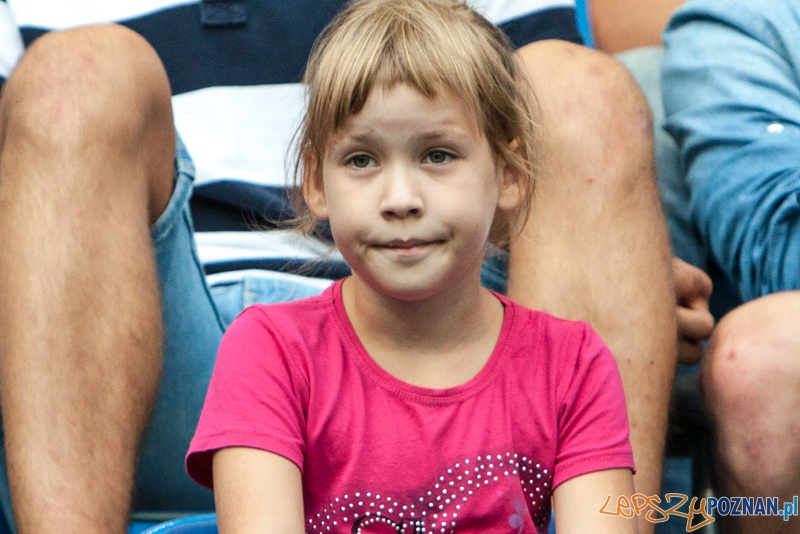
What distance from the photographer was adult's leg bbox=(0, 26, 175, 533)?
1.09 m

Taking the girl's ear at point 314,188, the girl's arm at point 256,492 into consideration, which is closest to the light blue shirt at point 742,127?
the girl's ear at point 314,188

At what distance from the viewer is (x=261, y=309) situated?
1118 millimetres

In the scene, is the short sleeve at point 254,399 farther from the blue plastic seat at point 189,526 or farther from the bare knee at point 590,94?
the bare knee at point 590,94

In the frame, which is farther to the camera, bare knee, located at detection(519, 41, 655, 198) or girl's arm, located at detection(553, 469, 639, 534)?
bare knee, located at detection(519, 41, 655, 198)

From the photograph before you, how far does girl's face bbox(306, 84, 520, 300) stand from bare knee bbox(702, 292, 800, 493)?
0.40 m

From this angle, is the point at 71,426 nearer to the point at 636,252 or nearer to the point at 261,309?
the point at 261,309

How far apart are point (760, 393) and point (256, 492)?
62cm

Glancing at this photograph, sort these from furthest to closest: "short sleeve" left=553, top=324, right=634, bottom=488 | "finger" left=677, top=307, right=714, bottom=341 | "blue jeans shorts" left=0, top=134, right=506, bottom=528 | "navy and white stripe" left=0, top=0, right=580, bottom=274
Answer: "navy and white stripe" left=0, top=0, right=580, bottom=274, "finger" left=677, top=307, right=714, bottom=341, "blue jeans shorts" left=0, top=134, right=506, bottom=528, "short sleeve" left=553, top=324, right=634, bottom=488

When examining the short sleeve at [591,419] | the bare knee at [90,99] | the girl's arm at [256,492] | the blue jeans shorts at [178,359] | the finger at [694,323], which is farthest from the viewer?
the finger at [694,323]

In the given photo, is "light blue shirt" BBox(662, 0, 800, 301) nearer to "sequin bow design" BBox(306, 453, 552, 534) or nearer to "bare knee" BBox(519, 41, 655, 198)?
"bare knee" BBox(519, 41, 655, 198)

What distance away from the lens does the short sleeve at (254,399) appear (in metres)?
1.01

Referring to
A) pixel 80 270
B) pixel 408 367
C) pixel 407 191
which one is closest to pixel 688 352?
pixel 408 367

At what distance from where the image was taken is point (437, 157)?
105cm

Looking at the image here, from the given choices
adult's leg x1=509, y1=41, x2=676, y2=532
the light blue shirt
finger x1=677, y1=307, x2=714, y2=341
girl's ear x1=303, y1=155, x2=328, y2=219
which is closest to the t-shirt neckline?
girl's ear x1=303, y1=155, x2=328, y2=219
